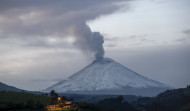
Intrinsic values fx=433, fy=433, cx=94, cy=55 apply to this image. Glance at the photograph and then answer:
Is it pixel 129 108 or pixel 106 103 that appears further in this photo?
pixel 106 103

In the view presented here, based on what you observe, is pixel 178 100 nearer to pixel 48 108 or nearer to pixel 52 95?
pixel 52 95

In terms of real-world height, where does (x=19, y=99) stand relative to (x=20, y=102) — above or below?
above

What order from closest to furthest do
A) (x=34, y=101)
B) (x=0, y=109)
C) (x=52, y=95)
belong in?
(x=0, y=109), (x=34, y=101), (x=52, y=95)

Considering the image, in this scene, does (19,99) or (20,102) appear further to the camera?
(19,99)

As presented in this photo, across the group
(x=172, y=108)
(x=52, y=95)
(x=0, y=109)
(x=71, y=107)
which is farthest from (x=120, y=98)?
(x=0, y=109)

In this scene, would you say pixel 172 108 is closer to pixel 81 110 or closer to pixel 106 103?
pixel 106 103

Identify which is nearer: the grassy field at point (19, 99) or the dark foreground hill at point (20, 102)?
the dark foreground hill at point (20, 102)

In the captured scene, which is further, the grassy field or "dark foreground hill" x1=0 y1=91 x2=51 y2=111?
the grassy field

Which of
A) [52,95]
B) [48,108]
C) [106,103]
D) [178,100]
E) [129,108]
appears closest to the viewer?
[48,108]

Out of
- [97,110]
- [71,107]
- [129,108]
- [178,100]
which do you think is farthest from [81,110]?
[178,100]
